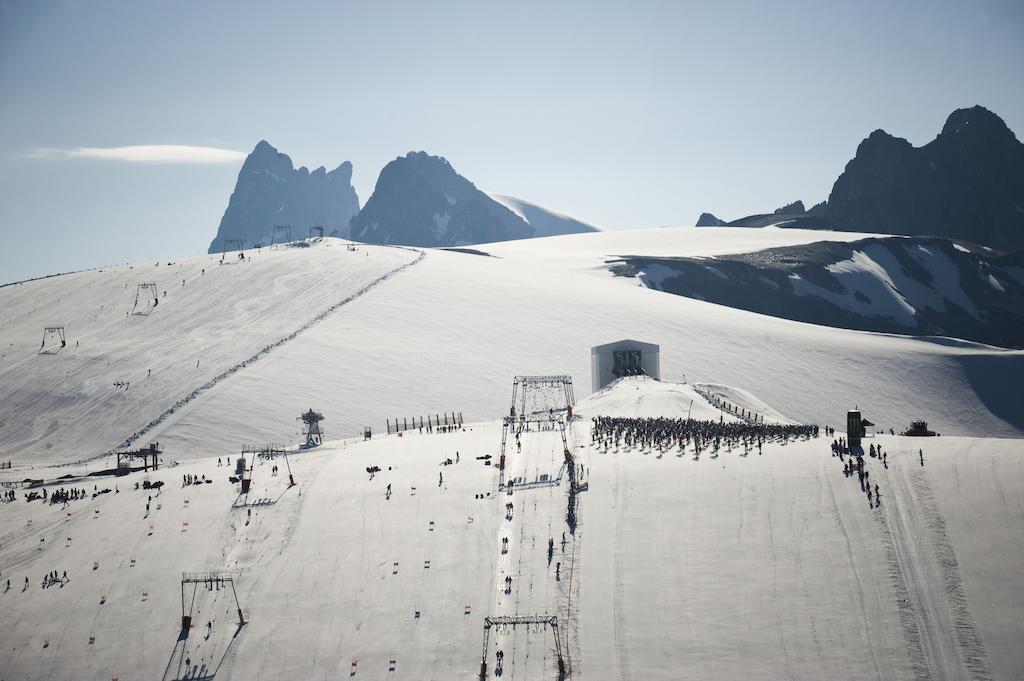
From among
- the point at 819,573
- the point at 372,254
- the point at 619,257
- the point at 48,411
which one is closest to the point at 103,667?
the point at 819,573

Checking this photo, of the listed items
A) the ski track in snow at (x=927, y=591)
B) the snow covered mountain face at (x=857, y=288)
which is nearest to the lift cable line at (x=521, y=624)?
the ski track in snow at (x=927, y=591)

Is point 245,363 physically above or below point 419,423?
above

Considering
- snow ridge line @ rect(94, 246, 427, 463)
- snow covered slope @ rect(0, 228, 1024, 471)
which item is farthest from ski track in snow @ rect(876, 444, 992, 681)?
snow ridge line @ rect(94, 246, 427, 463)

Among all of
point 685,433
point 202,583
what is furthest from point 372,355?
point 202,583

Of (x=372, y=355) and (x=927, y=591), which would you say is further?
(x=372, y=355)

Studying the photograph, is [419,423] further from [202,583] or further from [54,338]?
[54,338]

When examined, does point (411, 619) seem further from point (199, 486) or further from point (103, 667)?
point (199, 486)

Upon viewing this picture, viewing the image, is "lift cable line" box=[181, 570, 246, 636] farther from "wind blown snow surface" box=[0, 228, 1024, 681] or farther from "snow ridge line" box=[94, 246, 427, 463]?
"snow ridge line" box=[94, 246, 427, 463]

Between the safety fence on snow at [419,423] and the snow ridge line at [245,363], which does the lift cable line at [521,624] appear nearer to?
the safety fence on snow at [419,423]
